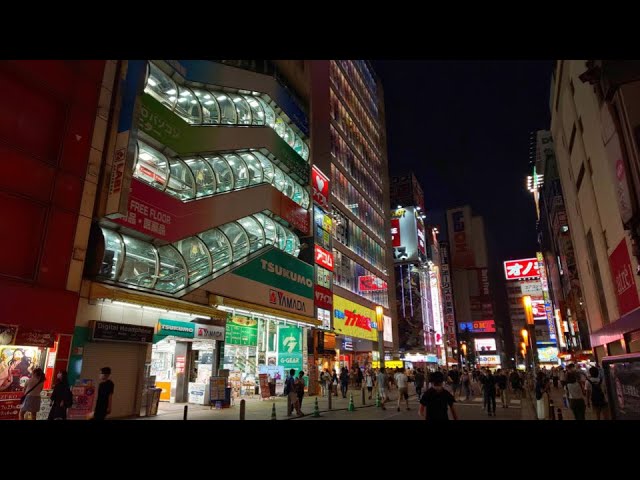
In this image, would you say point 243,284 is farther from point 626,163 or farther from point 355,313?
point 355,313

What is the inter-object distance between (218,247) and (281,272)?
5.94 m

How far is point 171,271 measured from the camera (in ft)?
62.1

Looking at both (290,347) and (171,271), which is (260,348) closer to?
(290,347)

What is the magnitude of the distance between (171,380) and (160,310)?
5.47 m

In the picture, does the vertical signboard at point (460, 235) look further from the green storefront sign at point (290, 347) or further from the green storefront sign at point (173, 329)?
the green storefront sign at point (173, 329)

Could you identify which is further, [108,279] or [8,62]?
[108,279]

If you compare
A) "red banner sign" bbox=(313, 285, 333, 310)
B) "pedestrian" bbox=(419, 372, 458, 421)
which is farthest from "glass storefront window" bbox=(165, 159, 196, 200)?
"pedestrian" bbox=(419, 372, 458, 421)

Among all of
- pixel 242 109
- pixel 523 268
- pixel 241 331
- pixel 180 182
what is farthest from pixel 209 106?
pixel 523 268

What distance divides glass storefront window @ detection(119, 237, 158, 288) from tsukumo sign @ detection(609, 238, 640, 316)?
62.0 ft

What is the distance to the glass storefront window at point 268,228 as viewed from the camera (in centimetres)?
2730

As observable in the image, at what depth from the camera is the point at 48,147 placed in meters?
14.5

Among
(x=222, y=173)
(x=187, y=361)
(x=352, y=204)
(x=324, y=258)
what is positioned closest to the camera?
(x=187, y=361)

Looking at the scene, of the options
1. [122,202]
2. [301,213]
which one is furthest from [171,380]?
[301,213]

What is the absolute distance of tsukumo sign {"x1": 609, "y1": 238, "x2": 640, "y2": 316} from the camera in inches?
627
